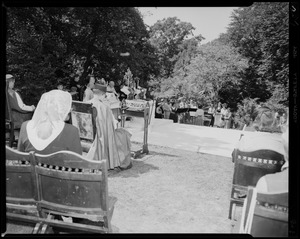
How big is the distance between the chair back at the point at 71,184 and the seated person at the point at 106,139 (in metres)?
2.03

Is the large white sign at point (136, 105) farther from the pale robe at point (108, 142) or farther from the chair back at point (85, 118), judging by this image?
the chair back at point (85, 118)

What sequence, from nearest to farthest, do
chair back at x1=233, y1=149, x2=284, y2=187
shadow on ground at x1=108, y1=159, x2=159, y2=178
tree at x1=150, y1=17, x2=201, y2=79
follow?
chair back at x1=233, y1=149, x2=284, y2=187 < shadow on ground at x1=108, y1=159, x2=159, y2=178 < tree at x1=150, y1=17, x2=201, y2=79

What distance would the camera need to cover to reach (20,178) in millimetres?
1950

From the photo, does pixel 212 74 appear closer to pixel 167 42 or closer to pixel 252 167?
pixel 167 42

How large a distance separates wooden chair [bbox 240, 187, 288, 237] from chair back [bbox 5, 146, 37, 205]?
4.96 ft

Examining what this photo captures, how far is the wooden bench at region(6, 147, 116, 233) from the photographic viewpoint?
6.05 feet

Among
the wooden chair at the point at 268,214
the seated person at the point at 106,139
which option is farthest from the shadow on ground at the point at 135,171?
the wooden chair at the point at 268,214

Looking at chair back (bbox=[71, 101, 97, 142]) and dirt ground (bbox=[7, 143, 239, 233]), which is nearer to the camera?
dirt ground (bbox=[7, 143, 239, 233])

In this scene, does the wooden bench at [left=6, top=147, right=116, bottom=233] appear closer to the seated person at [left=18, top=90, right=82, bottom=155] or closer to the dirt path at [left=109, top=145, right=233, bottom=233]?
the seated person at [left=18, top=90, right=82, bottom=155]

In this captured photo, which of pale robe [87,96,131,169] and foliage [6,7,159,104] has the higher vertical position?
foliage [6,7,159,104]

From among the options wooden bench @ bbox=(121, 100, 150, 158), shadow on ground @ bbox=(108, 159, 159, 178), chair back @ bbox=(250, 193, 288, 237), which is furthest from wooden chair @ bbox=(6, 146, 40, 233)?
wooden bench @ bbox=(121, 100, 150, 158)

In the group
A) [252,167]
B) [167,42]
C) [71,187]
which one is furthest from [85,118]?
[167,42]

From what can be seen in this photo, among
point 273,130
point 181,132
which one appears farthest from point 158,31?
point 273,130
